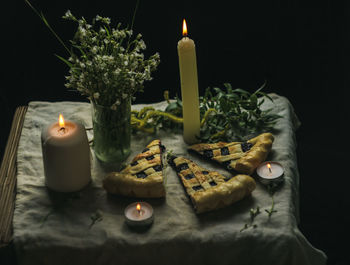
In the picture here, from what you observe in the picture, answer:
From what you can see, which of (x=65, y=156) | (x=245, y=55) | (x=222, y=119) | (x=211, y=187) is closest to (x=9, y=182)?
(x=65, y=156)

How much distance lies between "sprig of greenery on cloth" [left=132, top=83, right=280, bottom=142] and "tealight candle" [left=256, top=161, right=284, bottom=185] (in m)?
0.18

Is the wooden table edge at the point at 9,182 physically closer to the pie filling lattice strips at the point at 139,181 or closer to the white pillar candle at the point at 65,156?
the white pillar candle at the point at 65,156

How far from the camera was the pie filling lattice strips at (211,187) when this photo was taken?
1642 millimetres

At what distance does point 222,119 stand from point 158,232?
1.73 ft

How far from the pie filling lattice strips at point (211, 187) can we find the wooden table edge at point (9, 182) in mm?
454

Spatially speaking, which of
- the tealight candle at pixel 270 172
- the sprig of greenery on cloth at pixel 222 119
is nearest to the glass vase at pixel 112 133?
the sprig of greenery on cloth at pixel 222 119

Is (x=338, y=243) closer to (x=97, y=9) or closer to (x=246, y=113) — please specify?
Result: (x=246, y=113)

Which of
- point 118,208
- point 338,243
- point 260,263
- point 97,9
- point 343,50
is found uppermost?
point 97,9

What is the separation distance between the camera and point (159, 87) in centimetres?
283

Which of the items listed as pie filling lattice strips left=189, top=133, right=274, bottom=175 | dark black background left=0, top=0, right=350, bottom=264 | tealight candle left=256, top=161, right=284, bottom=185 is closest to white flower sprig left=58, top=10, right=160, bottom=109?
pie filling lattice strips left=189, top=133, right=274, bottom=175

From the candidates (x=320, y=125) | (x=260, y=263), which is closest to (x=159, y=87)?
(x=320, y=125)

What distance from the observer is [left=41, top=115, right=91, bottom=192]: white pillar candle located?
5.44ft

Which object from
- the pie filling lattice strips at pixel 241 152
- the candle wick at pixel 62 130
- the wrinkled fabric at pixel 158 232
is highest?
the candle wick at pixel 62 130

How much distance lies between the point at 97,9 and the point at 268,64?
0.76 metres
